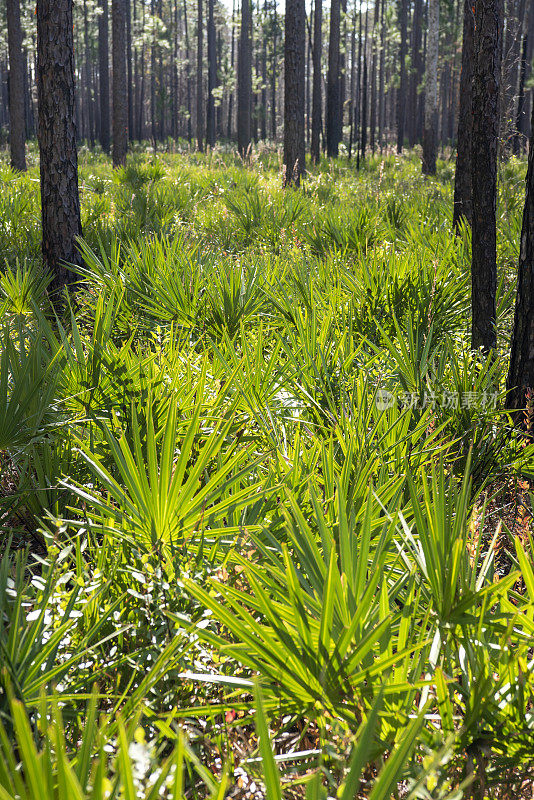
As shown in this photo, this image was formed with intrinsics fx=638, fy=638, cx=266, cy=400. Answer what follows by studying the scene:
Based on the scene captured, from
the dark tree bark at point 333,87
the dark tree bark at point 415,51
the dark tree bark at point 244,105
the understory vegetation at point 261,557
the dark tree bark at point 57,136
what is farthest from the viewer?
the dark tree bark at point 415,51

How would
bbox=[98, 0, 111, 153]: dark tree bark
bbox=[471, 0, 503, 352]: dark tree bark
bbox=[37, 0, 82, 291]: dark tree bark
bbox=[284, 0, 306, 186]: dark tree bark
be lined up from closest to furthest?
bbox=[471, 0, 503, 352]: dark tree bark
bbox=[37, 0, 82, 291]: dark tree bark
bbox=[284, 0, 306, 186]: dark tree bark
bbox=[98, 0, 111, 153]: dark tree bark

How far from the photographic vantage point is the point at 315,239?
6.20 meters

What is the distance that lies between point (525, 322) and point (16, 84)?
1428 centimetres

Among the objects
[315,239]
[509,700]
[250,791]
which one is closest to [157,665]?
[250,791]

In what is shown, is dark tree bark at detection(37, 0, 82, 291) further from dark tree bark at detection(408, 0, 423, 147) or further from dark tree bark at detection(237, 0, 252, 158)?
dark tree bark at detection(408, 0, 423, 147)

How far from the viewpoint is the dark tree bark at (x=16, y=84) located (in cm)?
1366

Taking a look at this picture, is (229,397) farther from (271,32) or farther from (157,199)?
Answer: (271,32)

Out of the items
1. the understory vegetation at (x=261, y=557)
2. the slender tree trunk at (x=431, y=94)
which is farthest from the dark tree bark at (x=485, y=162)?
the slender tree trunk at (x=431, y=94)

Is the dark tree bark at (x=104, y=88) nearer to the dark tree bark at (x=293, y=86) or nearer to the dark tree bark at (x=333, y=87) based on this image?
the dark tree bark at (x=333, y=87)

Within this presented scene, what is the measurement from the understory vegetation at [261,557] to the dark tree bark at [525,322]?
0.13 metres

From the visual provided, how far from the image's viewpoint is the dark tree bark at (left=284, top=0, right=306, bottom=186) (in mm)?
10938

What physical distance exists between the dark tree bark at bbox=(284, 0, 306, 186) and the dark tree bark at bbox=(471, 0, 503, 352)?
7309 mm

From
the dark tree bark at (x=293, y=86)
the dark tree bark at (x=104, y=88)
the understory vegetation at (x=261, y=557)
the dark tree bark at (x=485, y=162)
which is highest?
the dark tree bark at (x=104, y=88)

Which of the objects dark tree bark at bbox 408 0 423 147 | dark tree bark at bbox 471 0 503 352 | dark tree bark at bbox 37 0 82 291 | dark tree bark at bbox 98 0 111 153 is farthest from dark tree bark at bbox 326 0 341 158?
dark tree bark at bbox 471 0 503 352
